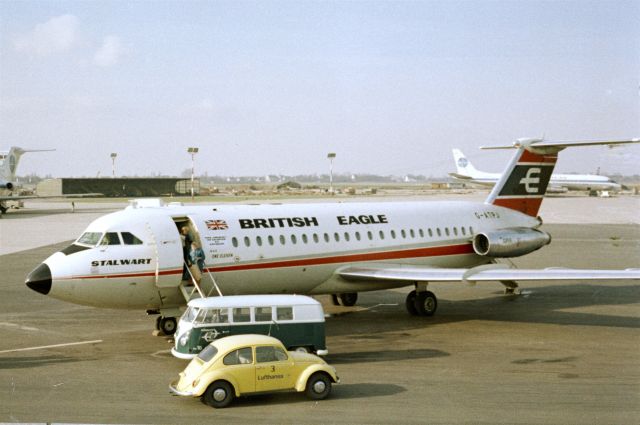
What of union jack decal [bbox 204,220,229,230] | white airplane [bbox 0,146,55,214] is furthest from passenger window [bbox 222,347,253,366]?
white airplane [bbox 0,146,55,214]

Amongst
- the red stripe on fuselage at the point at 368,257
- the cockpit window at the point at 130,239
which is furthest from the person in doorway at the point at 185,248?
the cockpit window at the point at 130,239

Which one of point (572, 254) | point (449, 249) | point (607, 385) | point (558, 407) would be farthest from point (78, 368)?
point (572, 254)

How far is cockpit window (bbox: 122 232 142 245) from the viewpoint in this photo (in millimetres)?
19172

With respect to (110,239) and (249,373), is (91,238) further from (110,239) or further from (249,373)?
(249,373)

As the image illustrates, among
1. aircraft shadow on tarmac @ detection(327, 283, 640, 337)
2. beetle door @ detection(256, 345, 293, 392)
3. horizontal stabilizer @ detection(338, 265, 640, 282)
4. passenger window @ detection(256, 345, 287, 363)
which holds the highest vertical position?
horizontal stabilizer @ detection(338, 265, 640, 282)

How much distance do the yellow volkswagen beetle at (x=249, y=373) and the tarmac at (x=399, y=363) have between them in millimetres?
266

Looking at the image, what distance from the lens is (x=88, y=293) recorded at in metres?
18.6

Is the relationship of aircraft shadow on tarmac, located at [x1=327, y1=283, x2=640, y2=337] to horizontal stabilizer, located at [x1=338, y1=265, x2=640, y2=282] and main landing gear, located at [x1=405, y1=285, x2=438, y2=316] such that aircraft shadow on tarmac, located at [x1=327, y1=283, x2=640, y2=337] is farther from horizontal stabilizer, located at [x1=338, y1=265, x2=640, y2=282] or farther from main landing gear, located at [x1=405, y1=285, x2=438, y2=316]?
horizontal stabilizer, located at [x1=338, y1=265, x2=640, y2=282]

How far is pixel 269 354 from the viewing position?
543 inches

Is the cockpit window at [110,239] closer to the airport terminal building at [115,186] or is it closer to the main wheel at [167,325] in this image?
the main wheel at [167,325]

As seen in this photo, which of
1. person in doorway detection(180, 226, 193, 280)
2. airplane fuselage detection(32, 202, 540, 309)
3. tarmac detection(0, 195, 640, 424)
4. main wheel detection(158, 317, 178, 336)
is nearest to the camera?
tarmac detection(0, 195, 640, 424)

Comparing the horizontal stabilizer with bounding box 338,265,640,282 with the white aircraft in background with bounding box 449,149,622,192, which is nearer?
the horizontal stabilizer with bounding box 338,265,640,282

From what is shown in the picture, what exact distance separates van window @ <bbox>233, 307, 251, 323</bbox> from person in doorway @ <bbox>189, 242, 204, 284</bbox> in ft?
11.2

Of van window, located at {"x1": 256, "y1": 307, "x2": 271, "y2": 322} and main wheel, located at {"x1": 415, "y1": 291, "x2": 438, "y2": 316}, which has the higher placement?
van window, located at {"x1": 256, "y1": 307, "x2": 271, "y2": 322}
